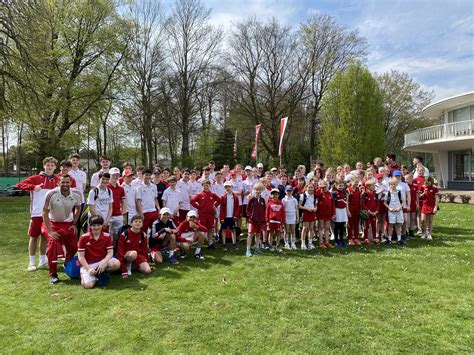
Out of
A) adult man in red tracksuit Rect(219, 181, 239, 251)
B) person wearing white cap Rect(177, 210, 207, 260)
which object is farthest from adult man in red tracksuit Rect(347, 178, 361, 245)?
person wearing white cap Rect(177, 210, 207, 260)

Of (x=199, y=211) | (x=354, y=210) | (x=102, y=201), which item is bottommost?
(x=354, y=210)

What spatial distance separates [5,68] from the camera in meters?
14.8

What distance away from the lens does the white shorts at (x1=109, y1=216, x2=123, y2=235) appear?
6.84 metres

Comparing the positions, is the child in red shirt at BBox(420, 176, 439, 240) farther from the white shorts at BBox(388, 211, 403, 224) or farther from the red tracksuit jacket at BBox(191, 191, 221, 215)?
the red tracksuit jacket at BBox(191, 191, 221, 215)

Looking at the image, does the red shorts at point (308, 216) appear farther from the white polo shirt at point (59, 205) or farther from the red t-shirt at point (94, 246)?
the white polo shirt at point (59, 205)

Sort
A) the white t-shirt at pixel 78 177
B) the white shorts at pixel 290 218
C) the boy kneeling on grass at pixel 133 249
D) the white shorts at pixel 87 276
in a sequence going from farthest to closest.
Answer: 1. the white shorts at pixel 290 218
2. the white t-shirt at pixel 78 177
3. the boy kneeling on grass at pixel 133 249
4. the white shorts at pixel 87 276

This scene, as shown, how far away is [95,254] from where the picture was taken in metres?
5.82

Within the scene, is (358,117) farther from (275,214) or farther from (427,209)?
(275,214)

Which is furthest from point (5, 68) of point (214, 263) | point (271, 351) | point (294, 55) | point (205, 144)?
point (294, 55)

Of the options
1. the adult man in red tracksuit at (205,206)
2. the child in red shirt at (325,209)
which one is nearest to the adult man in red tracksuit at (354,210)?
the child in red shirt at (325,209)

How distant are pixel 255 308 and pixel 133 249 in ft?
9.38

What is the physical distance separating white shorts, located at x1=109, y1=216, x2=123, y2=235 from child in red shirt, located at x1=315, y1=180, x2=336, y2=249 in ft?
15.5

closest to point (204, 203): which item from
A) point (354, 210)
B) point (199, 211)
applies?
point (199, 211)

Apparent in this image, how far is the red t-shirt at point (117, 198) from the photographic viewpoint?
269 inches
